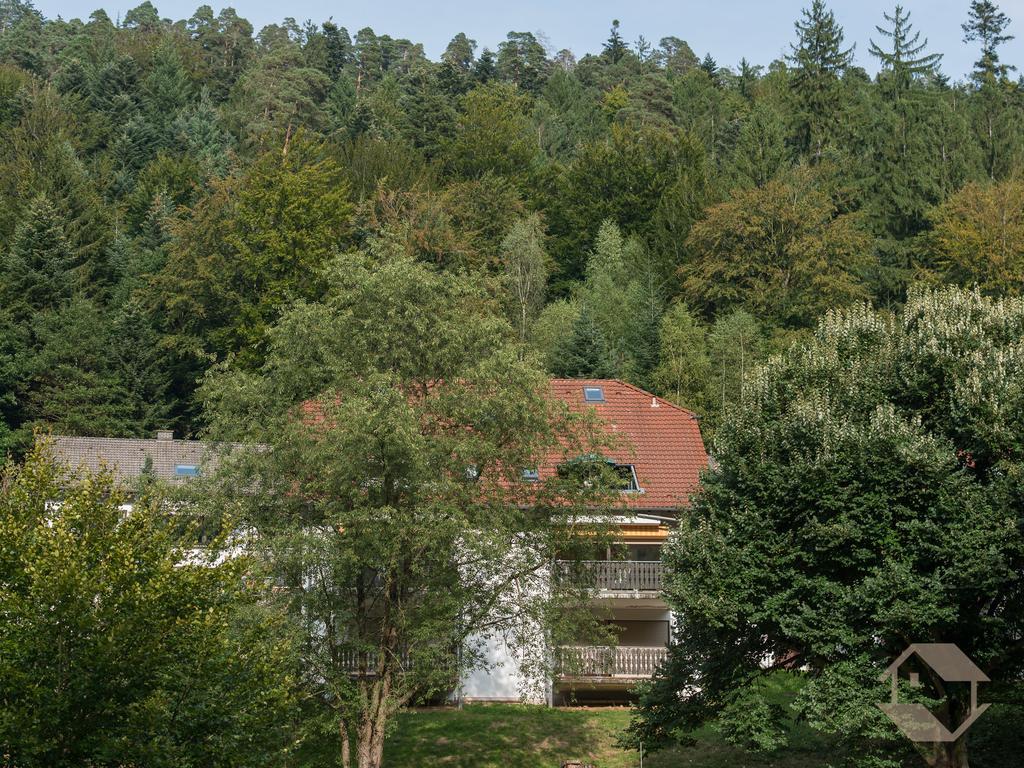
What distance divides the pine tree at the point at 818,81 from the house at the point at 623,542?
42.7 meters

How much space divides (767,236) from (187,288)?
89.7 feet

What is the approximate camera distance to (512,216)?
7681cm

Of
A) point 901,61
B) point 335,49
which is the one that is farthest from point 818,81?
point 335,49

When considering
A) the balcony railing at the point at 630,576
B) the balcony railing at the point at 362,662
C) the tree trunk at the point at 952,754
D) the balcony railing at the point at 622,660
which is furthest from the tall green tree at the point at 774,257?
the tree trunk at the point at 952,754

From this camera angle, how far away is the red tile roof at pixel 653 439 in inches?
1645

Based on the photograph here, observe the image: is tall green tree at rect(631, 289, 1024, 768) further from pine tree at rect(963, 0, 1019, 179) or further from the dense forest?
pine tree at rect(963, 0, 1019, 179)

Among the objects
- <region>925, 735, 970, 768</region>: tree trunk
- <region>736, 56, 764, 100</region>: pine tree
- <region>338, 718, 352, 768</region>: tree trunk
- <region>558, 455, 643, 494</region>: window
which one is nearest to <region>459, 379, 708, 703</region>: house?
<region>558, 455, 643, 494</region>: window

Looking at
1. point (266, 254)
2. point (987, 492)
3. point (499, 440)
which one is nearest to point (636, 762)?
point (499, 440)

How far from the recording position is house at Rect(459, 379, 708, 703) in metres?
33.9

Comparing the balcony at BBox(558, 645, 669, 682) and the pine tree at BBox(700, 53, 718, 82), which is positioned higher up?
the pine tree at BBox(700, 53, 718, 82)

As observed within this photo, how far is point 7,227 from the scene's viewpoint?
74000 millimetres

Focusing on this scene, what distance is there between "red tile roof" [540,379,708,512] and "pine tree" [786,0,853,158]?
41.7 meters

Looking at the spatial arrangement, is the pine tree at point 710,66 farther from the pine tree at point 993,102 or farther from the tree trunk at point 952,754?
the tree trunk at point 952,754

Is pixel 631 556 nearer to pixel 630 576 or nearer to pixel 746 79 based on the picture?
pixel 630 576
